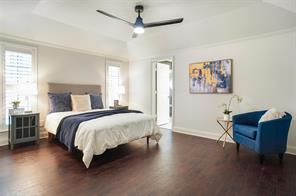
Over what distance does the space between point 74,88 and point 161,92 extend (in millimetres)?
2981

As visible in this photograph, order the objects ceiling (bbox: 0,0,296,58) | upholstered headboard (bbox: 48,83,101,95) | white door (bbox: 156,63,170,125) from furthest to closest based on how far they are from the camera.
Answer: white door (bbox: 156,63,170,125), upholstered headboard (bbox: 48,83,101,95), ceiling (bbox: 0,0,296,58)

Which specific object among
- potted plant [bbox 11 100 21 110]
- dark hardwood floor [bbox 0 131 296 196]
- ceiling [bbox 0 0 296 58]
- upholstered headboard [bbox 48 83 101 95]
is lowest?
dark hardwood floor [bbox 0 131 296 196]

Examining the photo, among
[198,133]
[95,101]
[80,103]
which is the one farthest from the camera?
[95,101]

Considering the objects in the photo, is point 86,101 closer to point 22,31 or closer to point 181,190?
point 22,31

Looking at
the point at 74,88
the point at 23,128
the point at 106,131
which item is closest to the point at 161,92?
the point at 74,88

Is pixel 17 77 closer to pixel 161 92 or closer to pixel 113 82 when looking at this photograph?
pixel 113 82

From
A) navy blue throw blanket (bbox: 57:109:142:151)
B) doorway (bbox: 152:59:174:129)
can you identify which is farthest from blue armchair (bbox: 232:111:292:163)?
doorway (bbox: 152:59:174:129)

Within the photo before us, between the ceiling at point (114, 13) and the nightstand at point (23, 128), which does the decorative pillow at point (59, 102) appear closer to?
the nightstand at point (23, 128)

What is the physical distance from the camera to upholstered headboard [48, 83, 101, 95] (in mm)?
4831

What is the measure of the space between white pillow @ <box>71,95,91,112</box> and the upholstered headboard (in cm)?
50

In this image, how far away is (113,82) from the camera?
6.50 m

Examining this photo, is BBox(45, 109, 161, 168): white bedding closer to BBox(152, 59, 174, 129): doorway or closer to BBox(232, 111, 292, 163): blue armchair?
BBox(232, 111, 292, 163): blue armchair

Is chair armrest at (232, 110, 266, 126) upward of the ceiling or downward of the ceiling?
downward

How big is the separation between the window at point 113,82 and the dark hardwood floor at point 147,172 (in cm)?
276
